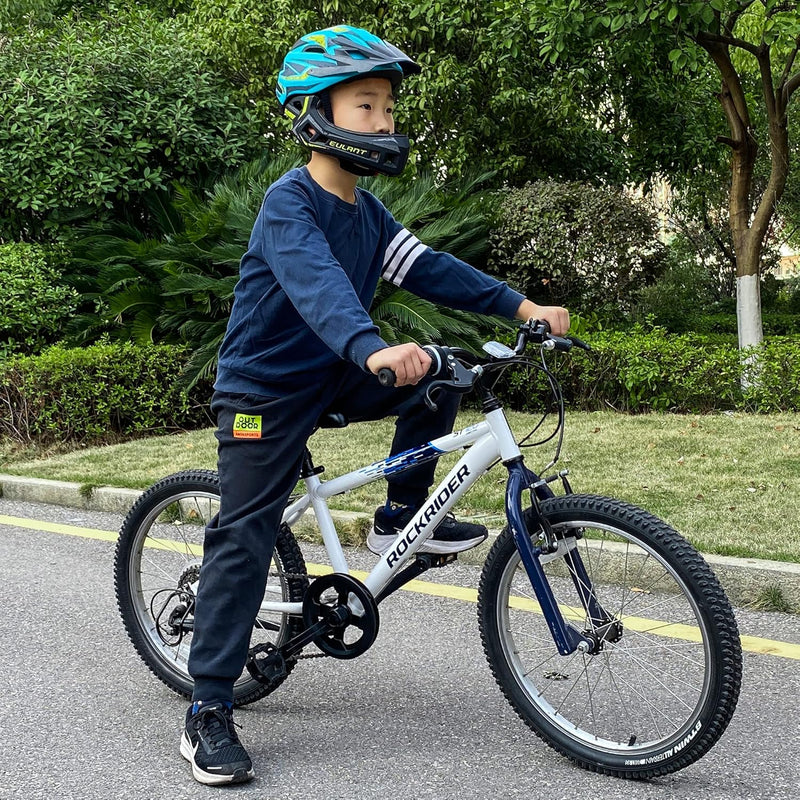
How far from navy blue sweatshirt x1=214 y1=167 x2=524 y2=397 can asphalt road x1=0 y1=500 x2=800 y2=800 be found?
112 centimetres

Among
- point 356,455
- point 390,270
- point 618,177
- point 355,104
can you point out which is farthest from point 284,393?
point 618,177

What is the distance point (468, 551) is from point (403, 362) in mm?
2659

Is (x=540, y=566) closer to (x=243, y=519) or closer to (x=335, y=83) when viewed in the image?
(x=243, y=519)

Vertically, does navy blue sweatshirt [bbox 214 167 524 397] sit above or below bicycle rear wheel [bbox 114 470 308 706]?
above

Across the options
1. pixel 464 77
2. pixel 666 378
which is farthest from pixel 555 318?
pixel 464 77

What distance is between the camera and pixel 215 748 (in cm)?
305

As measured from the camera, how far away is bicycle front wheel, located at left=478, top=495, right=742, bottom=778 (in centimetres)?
279

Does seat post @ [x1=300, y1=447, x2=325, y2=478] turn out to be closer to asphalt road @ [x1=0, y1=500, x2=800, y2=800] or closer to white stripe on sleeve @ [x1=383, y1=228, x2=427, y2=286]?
white stripe on sleeve @ [x1=383, y1=228, x2=427, y2=286]

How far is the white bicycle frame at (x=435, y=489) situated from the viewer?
302 cm

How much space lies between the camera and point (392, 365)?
2.62m

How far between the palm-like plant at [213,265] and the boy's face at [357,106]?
5770 mm

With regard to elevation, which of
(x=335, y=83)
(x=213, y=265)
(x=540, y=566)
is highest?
(x=335, y=83)

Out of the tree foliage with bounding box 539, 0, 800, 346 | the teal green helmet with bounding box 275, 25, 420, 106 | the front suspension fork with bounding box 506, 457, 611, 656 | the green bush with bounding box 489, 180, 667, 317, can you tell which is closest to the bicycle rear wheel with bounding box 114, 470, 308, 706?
the front suspension fork with bounding box 506, 457, 611, 656

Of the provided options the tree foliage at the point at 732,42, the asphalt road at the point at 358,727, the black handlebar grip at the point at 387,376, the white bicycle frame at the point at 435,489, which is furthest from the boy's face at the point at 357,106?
the tree foliage at the point at 732,42
